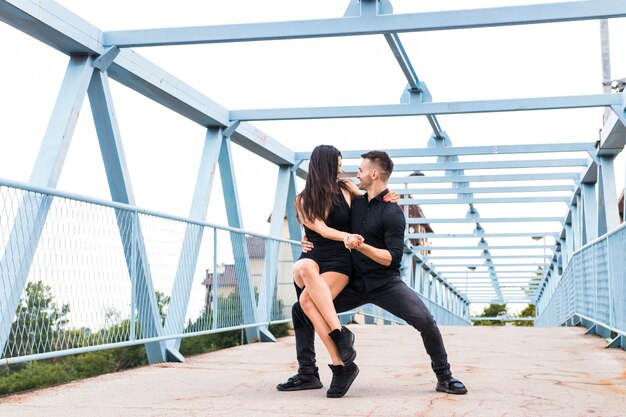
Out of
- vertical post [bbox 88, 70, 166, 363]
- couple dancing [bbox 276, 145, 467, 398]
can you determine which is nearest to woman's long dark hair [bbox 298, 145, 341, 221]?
couple dancing [bbox 276, 145, 467, 398]

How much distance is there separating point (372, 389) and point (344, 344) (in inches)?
20.6

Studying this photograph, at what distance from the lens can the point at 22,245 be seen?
470 centimetres

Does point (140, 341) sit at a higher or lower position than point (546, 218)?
lower

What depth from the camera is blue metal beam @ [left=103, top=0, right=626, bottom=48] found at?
6895 millimetres

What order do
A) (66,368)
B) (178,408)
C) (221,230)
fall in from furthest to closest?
1. (221,230)
2. (66,368)
3. (178,408)

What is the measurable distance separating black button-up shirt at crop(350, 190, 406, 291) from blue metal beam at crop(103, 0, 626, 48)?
2.70 m

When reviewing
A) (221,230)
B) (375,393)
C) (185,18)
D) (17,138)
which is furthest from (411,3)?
(17,138)

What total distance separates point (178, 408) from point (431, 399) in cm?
138

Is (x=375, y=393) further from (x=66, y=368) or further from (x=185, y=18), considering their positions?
(x=185, y=18)

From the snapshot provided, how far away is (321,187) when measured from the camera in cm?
480

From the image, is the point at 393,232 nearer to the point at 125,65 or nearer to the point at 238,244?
the point at 125,65

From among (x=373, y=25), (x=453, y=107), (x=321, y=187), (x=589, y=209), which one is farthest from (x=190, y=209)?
(x=589, y=209)

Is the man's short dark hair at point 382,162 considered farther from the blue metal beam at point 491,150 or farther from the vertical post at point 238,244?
the blue metal beam at point 491,150

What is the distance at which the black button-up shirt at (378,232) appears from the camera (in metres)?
4.78
